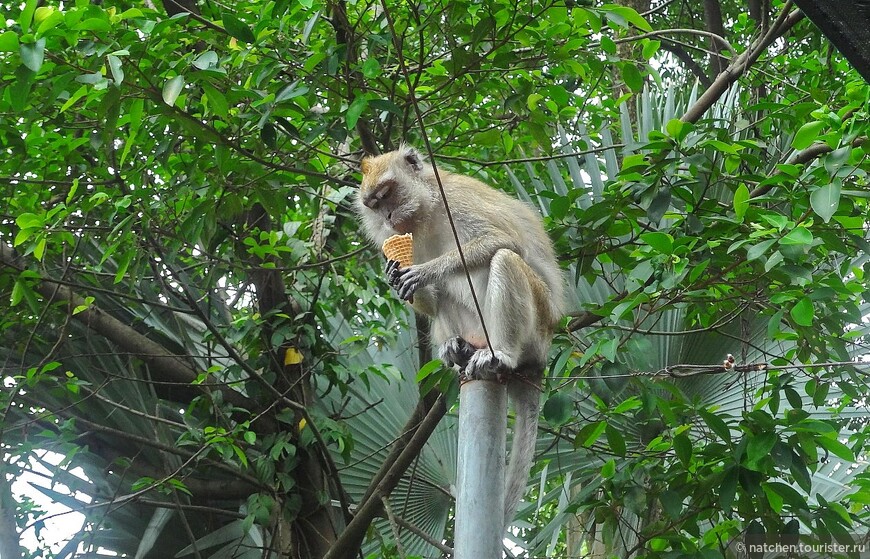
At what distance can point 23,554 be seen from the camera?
5367mm

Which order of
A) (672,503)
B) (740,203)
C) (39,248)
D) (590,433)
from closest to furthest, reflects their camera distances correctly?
(740,203) → (672,503) → (590,433) → (39,248)

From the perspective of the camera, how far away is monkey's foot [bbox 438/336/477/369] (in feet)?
14.9

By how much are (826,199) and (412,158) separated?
257 centimetres

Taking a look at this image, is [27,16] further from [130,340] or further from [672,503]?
[672,503]

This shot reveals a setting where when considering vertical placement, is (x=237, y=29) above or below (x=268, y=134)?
above

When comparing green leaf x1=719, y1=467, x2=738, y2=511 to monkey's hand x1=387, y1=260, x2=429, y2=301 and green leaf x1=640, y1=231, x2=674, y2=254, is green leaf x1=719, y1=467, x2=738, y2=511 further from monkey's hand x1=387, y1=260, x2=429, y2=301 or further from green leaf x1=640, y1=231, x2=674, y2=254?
monkey's hand x1=387, y1=260, x2=429, y2=301

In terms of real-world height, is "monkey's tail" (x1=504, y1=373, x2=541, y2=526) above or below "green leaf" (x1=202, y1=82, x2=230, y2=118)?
below

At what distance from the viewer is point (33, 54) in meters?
3.34

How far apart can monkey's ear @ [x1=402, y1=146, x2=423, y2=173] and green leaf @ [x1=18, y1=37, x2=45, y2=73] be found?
89.6 inches

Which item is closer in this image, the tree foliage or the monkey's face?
the tree foliage

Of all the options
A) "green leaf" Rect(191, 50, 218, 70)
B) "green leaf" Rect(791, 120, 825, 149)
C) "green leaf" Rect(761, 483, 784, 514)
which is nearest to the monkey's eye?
"green leaf" Rect(191, 50, 218, 70)

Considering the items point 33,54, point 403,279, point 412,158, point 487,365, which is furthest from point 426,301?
point 33,54

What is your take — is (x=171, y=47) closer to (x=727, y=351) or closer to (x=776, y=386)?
(x=776, y=386)

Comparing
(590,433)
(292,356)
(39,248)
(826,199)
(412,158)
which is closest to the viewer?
(826,199)
